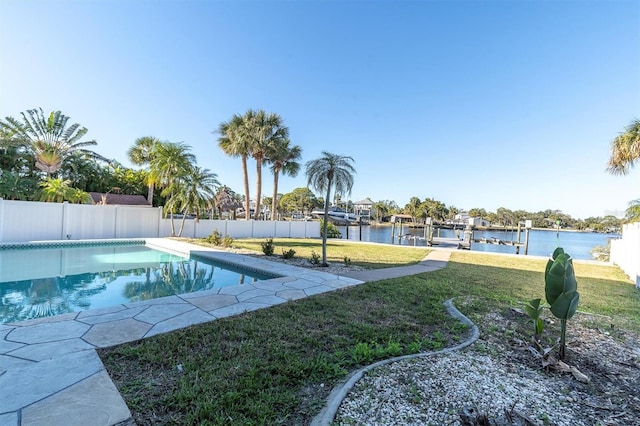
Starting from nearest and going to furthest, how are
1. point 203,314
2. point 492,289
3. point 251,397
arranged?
point 251,397 < point 203,314 < point 492,289

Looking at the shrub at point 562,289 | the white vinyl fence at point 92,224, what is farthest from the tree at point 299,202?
the shrub at point 562,289

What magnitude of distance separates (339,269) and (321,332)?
4452mm

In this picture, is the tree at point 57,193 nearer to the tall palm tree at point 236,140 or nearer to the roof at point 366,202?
the tall palm tree at point 236,140

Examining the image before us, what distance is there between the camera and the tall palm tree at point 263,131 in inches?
691

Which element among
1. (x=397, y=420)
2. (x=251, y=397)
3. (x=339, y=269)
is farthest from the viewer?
(x=339, y=269)

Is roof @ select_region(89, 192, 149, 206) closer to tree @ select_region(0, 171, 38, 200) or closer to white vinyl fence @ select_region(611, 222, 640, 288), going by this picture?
tree @ select_region(0, 171, 38, 200)

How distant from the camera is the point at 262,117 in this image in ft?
59.6

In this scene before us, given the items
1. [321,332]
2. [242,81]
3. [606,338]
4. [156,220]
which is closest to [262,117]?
[242,81]

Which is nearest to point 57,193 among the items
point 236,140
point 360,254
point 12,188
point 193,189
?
point 12,188

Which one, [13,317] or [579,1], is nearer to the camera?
[13,317]

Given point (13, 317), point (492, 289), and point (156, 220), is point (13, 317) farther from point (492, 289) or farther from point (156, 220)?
point (156, 220)

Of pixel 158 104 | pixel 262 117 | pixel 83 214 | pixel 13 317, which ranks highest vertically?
pixel 262 117

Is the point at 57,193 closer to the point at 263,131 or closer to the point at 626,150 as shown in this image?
the point at 263,131

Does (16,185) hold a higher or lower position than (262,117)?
lower
